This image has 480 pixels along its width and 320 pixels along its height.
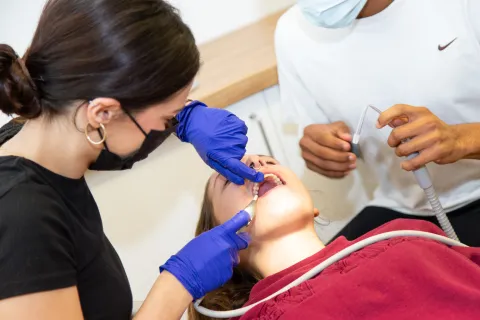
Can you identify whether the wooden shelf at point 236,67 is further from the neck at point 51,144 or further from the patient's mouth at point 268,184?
the neck at point 51,144

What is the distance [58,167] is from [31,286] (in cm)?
25

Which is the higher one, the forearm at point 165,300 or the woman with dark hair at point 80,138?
the woman with dark hair at point 80,138

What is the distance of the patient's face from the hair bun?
22.2 inches

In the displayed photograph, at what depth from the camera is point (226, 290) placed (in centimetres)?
144

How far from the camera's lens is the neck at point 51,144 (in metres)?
1.05

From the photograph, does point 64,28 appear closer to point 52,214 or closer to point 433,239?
point 52,214

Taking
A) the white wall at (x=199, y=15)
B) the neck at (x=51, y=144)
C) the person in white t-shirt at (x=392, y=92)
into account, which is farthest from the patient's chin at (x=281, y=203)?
the white wall at (x=199, y=15)

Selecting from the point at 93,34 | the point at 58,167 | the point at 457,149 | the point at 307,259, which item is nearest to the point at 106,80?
the point at 93,34

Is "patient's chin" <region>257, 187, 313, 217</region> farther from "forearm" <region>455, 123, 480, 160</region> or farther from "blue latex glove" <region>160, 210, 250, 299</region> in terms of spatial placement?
"forearm" <region>455, 123, 480, 160</region>

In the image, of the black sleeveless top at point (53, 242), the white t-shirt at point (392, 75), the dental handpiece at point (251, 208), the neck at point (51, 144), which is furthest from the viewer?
the white t-shirt at point (392, 75)

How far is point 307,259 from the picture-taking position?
1263 mm

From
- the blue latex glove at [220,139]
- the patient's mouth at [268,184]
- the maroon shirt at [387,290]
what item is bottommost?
the maroon shirt at [387,290]

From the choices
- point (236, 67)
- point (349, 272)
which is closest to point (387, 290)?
point (349, 272)

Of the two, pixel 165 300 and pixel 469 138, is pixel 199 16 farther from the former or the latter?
pixel 165 300
